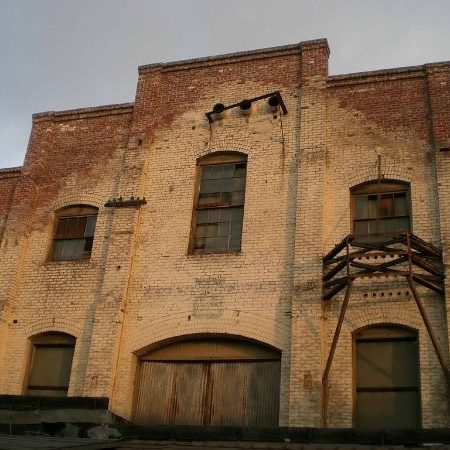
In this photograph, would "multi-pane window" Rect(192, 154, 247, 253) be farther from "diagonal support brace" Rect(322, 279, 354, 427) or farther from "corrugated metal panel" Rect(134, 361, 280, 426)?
"diagonal support brace" Rect(322, 279, 354, 427)

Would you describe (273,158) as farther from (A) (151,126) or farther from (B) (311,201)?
(A) (151,126)

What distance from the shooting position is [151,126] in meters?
15.6

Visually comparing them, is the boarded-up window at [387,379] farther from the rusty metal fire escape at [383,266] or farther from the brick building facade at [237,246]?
the rusty metal fire escape at [383,266]

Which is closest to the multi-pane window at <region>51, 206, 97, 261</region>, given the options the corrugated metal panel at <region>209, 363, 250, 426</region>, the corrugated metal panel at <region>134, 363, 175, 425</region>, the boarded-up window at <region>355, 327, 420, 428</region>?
the corrugated metal panel at <region>134, 363, 175, 425</region>

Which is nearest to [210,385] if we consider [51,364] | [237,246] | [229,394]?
[229,394]

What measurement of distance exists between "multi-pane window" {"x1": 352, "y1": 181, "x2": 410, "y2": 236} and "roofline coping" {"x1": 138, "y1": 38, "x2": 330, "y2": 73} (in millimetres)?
3653

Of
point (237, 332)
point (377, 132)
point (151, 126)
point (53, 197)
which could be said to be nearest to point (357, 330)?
point (237, 332)

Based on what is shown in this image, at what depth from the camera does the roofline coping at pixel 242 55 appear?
15.2 metres

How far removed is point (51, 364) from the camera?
46.1ft

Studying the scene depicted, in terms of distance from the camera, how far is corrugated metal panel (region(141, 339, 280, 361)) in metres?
12.8

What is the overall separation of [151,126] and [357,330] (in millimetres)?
6762

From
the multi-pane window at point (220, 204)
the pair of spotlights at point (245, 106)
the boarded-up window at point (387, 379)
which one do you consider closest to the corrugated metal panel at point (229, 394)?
the boarded-up window at point (387, 379)

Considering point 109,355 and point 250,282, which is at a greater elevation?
point 250,282

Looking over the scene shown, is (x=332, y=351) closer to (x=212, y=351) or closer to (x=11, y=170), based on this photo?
(x=212, y=351)
